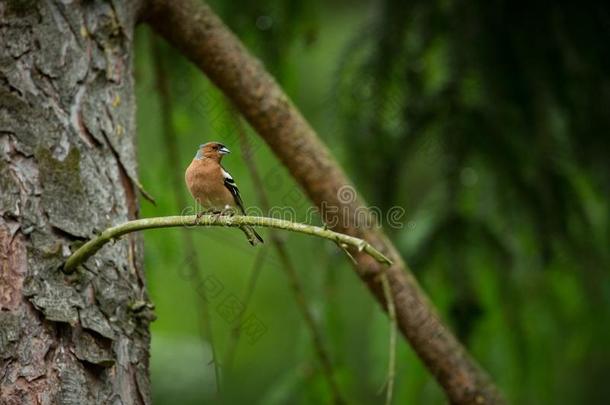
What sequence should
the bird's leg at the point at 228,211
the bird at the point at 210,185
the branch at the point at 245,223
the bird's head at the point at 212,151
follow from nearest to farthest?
1. the branch at the point at 245,223
2. the bird's leg at the point at 228,211
3. the bird at the point at 210,185
4. the bird's head at the point at 212,151

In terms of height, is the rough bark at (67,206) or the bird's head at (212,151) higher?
the bird's head at (212,151)

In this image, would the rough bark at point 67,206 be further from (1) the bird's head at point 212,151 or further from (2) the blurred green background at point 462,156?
(2) the blurred green background at point 462,156

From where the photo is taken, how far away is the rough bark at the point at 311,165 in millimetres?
3330

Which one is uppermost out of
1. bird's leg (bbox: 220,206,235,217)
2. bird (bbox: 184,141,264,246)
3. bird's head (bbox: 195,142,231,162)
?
bird's head (bbox: 195,142,231,162)

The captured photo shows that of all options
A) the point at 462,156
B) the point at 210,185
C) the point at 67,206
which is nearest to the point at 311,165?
the point at 210,185

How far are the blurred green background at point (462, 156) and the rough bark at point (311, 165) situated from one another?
0.41 meters

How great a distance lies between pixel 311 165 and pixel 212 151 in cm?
46

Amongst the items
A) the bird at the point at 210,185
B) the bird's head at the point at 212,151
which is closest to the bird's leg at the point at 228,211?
the bird at the point at 210,185

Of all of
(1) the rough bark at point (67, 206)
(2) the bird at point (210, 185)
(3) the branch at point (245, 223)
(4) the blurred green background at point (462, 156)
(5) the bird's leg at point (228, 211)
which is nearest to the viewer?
(3) the branch at point (245, 223)

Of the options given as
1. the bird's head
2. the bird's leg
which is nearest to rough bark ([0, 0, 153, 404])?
the bird's leg

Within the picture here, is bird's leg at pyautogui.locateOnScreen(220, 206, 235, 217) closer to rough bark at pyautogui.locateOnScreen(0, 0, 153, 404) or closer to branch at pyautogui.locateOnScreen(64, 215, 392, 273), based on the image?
rough bark at pyautogui.locateOnScreen(0, 0, 153, 404)

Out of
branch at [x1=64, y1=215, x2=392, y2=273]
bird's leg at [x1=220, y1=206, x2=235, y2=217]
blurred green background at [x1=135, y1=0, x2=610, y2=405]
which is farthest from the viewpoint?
blurred green background at [x1=135, y1=0, x2=610, y2=405]

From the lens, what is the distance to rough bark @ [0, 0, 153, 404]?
2.37 meters

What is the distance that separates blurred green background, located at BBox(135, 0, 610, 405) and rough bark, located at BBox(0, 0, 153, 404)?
84cm
